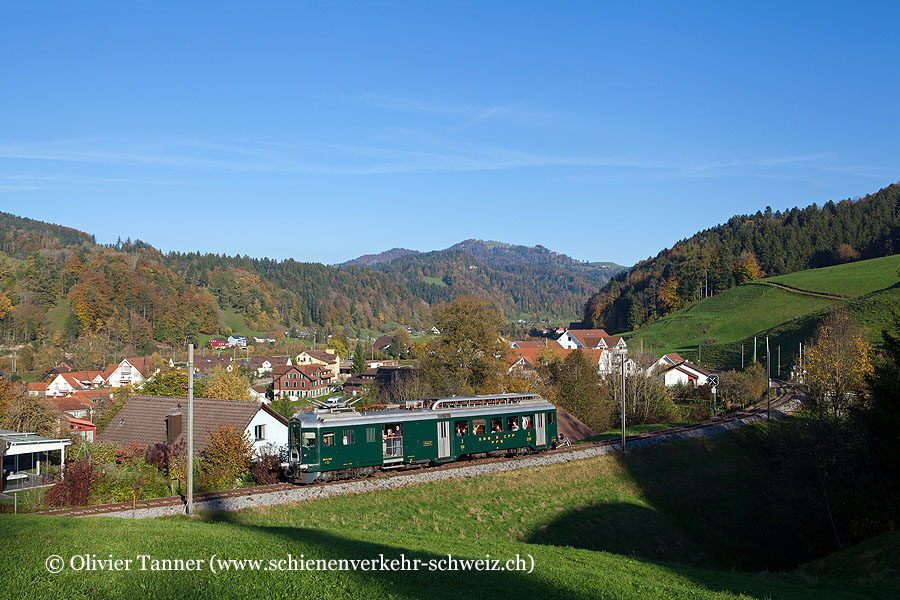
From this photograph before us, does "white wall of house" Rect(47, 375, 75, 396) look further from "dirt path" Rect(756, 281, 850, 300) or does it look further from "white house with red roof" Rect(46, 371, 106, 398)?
"dirt path" Rect(756, 281, 850, 300)

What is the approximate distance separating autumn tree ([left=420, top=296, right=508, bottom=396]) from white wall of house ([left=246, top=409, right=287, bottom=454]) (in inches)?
741

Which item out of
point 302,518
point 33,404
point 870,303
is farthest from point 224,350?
point 302,518

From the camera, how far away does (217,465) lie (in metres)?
24.8

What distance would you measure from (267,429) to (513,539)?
16379 mm

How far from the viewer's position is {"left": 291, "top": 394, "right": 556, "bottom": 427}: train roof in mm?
24812

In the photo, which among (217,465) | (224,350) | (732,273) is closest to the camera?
(217,465)

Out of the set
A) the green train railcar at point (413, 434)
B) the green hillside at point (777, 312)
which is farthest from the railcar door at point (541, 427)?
the green hillside at point (777, 312)

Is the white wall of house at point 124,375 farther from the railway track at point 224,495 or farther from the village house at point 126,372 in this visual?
the railway track at point 224,495

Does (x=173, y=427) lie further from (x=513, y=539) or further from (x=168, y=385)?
(x=513, y=539)

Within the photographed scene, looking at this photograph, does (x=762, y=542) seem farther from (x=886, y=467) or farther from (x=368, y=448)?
(x=368, y=448)

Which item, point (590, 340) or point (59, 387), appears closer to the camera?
point (59, 387)

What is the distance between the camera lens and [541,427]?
31969mm

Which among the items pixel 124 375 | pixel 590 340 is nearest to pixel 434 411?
pixel 590 340

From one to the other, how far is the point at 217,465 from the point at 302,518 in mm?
5554
